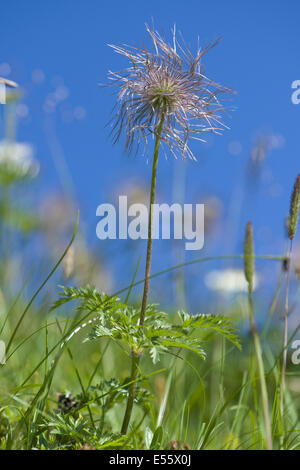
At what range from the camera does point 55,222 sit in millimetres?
3736

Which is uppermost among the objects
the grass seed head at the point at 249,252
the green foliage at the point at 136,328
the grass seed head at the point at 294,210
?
the grass seed head at the point at 294,210

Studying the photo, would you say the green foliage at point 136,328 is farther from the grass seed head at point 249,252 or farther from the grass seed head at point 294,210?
the grass seed head at point 294,210

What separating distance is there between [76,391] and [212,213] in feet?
6.07

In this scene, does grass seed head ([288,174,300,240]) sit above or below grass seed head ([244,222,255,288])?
above

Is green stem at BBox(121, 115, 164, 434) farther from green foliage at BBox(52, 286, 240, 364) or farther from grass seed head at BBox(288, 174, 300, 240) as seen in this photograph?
grass seed head at BBox(288, 174, 300, 240)

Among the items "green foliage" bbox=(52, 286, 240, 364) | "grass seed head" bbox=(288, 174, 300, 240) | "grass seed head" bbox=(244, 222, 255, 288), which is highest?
"grass seed head" bbox=(288, 174, 300, 240)

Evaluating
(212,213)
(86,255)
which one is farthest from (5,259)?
(212,213)

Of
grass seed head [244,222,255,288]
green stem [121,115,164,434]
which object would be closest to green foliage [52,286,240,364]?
green stem [121,115,164,434]

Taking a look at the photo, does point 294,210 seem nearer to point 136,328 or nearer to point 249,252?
point 249,252

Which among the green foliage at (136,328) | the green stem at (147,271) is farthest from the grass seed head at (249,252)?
the green stem at (147,271)

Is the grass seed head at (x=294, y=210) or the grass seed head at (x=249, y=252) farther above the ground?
the grass seed head at (x=294, y=210)

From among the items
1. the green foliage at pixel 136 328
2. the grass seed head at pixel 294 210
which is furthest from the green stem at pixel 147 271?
the grass seed head at pixel 294 210

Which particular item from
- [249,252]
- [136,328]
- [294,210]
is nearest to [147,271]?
[136,328]
